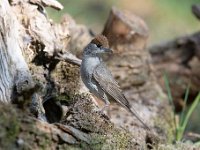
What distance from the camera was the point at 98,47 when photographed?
5.96 meters

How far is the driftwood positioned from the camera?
13.5ft

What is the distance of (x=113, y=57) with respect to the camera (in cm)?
743

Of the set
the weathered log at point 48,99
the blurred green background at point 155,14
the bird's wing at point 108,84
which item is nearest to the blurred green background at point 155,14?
the blurred green background at point 155,14

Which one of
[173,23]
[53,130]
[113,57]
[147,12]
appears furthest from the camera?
[147,12]

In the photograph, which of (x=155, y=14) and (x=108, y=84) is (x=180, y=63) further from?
(x=155, y=14)

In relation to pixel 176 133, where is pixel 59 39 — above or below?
above

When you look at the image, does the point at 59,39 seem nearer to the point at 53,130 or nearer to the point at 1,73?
the point at 1,73

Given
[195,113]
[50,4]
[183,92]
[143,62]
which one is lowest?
[195,113]

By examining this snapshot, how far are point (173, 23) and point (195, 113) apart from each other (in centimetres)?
265

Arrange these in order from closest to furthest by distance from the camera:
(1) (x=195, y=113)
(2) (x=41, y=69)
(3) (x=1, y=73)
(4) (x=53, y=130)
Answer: (4) (x=53, y=130) < (3) (x=1, y=73) < (2) (x=41, y=69) < (1) (x=195, y=113)

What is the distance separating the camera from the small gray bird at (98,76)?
19.5 ft

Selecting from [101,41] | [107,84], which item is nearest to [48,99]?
[107,84]

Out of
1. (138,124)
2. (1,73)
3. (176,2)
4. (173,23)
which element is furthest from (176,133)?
(176,2)

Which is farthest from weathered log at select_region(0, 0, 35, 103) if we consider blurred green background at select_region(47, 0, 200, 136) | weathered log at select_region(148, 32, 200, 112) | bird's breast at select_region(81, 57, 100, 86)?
blurred green background at select_region(47, 0, 200, 136)
